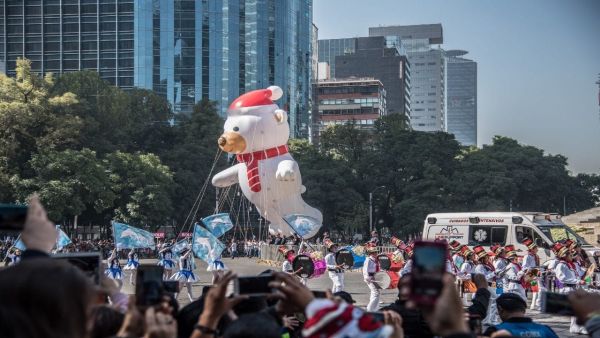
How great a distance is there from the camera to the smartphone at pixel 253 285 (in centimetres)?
493

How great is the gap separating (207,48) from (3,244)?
48761 mm

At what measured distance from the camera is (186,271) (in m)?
23.9

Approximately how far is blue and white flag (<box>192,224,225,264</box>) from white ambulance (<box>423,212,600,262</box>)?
35.0ft

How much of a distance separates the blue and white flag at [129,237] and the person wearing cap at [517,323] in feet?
54.2

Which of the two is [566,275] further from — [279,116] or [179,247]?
[279,116]

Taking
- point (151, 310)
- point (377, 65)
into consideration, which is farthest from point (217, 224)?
point (377, 65)

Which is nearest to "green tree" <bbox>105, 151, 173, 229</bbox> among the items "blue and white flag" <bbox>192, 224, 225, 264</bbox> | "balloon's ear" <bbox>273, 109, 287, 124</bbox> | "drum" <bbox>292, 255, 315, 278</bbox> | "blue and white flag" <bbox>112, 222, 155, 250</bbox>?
"balloon's ear" <bbox>273, 109, 287, 124</bbox>

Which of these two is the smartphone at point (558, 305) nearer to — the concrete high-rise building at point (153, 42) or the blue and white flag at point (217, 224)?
the blue and white flag at point (217, 224)

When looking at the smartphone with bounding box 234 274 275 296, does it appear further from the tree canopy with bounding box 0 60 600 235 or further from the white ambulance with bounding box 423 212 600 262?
the tree canopy with bounding box 0 60 600 235

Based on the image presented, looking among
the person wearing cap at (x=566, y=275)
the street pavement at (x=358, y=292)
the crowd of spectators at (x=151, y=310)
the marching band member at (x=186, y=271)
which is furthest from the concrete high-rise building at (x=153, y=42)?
the crowd of spectators at (x=151, y=310)

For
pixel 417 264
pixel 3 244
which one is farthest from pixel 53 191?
pixel 417 264

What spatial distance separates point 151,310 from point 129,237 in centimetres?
1940

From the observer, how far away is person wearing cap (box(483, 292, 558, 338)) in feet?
21.5

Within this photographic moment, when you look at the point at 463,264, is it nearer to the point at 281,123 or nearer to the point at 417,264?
the point at 281,123
